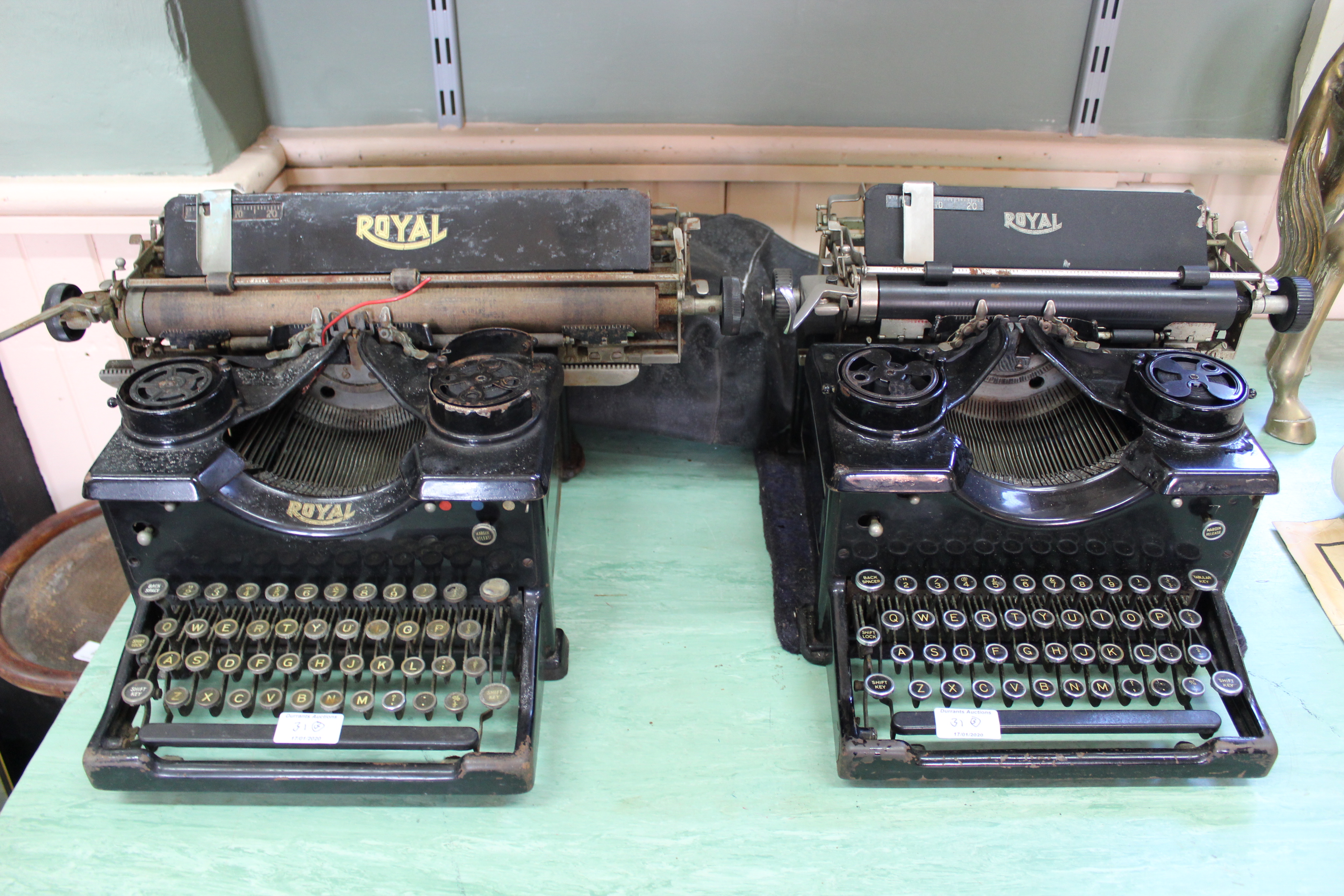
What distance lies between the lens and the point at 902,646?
67.6 inches

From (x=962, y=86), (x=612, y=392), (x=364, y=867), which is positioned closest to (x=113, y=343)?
(x=612, y=392)

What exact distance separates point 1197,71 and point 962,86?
706 millimetres

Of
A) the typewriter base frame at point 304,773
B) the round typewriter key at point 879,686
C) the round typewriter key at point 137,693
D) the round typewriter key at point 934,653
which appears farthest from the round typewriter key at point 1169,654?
the round typewriter key at point 137,693

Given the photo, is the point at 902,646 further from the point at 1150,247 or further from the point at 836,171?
the point at 836,171

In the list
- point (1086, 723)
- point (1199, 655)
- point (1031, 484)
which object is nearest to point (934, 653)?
point (1086, 723)

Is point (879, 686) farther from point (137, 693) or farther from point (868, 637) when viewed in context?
point (137, 693)

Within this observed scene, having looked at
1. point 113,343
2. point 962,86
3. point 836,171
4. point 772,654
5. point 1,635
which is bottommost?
point 1,635

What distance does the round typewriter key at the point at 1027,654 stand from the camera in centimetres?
171

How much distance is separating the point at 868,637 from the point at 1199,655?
622 mm

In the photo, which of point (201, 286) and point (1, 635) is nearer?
point (201, 286)

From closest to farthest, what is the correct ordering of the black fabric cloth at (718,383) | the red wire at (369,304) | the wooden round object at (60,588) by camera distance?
the red wire at (369,304) → the black fabric cloth at (718,383) → the wooden round object at (60,588)

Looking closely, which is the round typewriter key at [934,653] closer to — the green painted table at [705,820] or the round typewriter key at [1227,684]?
the green painted table at [705,820]

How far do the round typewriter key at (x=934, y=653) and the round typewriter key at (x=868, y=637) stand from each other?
9 centimetres

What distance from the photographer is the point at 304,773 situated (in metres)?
1.58
